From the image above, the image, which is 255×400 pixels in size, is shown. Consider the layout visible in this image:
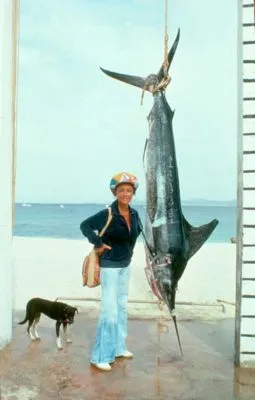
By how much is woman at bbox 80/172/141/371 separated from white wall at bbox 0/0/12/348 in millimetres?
738

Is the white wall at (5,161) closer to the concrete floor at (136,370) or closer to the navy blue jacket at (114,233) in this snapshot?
the concrete floor at (136,370)

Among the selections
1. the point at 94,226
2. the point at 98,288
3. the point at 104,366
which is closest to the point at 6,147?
the point at 94,226

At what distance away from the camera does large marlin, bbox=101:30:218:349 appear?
10.1 feet

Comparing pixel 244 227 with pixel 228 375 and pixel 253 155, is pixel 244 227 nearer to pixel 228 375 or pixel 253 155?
pixel 253 155

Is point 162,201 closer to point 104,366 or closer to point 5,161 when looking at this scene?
point 104,366

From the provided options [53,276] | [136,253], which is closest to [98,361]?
[53,276]

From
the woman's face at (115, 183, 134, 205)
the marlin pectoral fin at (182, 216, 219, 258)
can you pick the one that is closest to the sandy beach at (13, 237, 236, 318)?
the woman's face at (115, 183, 134, 205)

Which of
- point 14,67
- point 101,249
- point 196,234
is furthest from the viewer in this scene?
point 14,67

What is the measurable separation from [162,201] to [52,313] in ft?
5.43

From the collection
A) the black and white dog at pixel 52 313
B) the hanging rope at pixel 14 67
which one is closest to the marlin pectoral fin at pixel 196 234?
the black and white dog at pixel 52 313

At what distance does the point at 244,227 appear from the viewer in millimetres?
3590

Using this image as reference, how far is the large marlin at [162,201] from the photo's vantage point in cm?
307

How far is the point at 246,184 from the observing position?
3580 millimetres

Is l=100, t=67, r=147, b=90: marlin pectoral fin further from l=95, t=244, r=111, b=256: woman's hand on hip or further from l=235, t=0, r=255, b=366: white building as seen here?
l=95, t=244, r=111, b=256: woman's hand on hip
